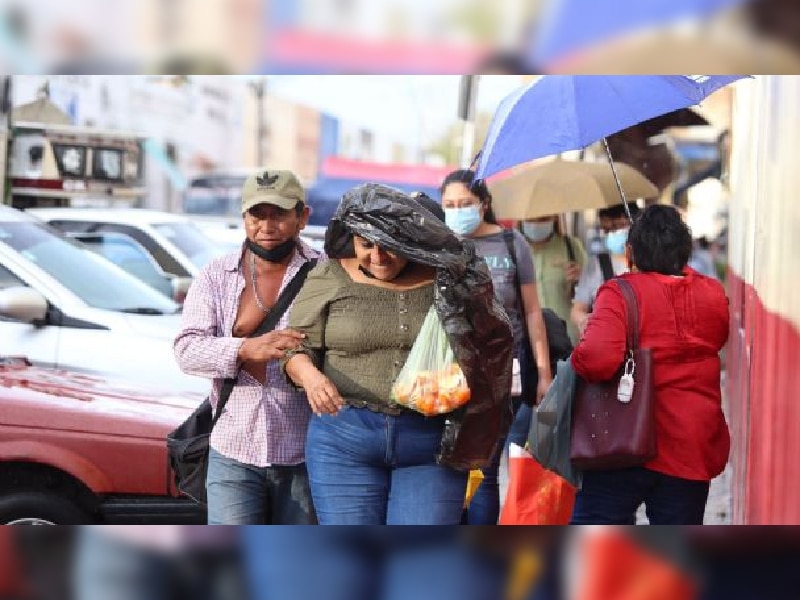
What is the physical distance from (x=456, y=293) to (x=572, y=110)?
979 mm

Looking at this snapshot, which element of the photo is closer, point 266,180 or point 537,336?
point 266,180

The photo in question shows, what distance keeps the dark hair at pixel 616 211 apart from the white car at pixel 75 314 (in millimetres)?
1669

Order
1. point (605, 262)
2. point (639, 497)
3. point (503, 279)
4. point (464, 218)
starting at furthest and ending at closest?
point (605, 262) → point (503, 279) → point (464, 218) → point (639, 497)

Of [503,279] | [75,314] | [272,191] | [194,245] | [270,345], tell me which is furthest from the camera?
[503,279]

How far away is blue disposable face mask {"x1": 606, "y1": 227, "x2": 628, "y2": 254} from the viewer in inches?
246

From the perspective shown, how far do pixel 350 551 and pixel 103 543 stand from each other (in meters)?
0.89

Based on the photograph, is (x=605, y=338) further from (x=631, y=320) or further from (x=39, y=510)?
(x=39, y=510)

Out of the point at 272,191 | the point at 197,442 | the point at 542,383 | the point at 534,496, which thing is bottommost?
the point at 534,496

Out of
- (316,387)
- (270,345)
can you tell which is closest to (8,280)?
(270,345)

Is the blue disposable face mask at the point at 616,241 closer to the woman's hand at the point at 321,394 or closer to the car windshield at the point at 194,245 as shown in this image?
the car windshield at the point at 194,245

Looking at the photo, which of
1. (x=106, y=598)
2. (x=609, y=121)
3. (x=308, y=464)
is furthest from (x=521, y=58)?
(x=106, y=598)

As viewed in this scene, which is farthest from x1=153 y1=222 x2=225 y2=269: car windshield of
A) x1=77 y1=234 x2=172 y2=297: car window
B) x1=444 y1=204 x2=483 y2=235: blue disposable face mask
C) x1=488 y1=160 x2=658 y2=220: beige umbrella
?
x1=488 y1=160 x2=658 y2=220: beige umbrella

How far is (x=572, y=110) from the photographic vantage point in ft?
18.6

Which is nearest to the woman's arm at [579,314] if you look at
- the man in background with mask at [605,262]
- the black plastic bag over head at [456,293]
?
the man in background with mask at [605,262]
